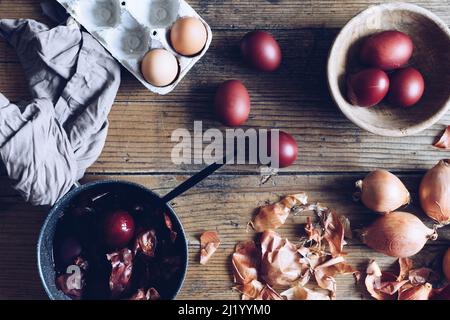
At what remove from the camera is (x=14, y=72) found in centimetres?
98

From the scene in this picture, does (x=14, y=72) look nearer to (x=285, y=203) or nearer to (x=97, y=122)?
(x=97, y=122)

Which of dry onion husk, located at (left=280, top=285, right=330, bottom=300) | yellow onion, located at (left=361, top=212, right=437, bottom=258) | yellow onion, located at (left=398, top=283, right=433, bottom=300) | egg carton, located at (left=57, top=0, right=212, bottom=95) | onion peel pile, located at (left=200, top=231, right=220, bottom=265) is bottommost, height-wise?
dry onion husk, located at (left=280, top=285, right=330, bottom=300)

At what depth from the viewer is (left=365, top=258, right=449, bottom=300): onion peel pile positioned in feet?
3.13

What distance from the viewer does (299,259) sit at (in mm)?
954

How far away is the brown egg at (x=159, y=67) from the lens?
0.91 meters

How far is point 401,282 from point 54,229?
59 cm

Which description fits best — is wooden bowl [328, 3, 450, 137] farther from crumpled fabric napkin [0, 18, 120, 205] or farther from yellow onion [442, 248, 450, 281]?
crumpled fabric napkin [0, 18, 120, 205]

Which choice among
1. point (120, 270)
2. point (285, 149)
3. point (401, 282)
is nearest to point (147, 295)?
point (120, 270)

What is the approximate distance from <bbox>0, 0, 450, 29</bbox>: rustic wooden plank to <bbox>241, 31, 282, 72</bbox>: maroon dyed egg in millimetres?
52

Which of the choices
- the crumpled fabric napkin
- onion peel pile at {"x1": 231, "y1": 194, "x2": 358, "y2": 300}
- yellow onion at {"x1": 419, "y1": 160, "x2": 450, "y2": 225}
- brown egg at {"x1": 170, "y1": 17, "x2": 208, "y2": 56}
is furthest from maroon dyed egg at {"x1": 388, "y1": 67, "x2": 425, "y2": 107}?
the crumpled fabric napkin

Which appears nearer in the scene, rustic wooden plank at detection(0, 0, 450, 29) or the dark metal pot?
the dark metal pot

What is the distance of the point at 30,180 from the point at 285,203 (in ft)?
1.40

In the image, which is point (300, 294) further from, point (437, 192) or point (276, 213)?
point (437, 192)
